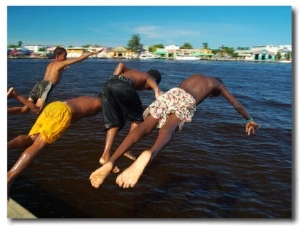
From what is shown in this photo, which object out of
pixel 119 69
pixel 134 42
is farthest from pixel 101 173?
pixel 134 42

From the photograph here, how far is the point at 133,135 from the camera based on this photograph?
9.89ft

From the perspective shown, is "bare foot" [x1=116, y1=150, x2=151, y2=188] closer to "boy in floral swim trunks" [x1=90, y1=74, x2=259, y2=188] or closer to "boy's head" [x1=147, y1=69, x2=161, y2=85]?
"boy in floral swim trunks" [x1=90, y1=74, x2=259, y2=188]

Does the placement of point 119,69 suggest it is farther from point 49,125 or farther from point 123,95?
point 49,125

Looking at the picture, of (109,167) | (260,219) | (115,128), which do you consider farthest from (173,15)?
(260,219)

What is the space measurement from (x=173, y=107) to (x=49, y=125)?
4.79 ft

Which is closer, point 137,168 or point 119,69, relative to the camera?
point 137,168

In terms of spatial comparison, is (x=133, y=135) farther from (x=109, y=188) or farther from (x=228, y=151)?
(x=228, y=151)

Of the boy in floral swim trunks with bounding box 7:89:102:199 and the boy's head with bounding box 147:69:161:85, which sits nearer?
the boy in floral swim trunks with bounding box 7:89:102:199

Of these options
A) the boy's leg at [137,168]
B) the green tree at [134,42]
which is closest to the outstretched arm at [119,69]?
the boy's leg at [137,168]

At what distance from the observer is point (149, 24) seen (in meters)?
5.60

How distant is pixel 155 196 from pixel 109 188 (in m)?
0.80

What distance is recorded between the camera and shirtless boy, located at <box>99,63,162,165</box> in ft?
11.9

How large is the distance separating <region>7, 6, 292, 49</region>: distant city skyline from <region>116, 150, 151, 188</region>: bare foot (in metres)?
2.73

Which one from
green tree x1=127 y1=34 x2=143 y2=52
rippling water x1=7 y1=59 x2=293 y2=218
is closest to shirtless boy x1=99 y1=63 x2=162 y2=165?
rippling water x1=7 y1=59 x2=293 y2=218
